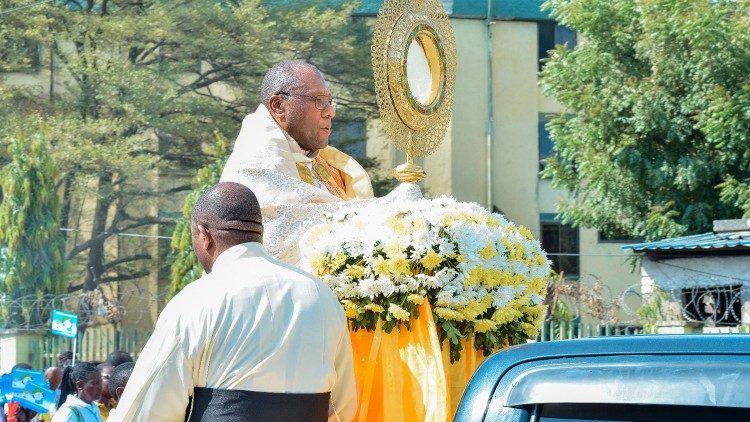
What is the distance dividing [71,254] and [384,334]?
27901mm

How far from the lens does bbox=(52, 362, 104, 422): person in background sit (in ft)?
23.2

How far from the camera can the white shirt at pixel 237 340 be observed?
3.39 m

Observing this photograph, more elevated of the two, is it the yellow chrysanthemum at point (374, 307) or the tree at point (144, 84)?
the tree at point (144, 84)

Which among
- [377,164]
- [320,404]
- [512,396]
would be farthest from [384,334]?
[377,164]

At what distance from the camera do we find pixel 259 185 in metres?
4.61

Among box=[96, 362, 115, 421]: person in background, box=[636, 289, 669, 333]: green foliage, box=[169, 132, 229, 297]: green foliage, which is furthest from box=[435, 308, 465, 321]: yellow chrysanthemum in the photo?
box=[169, 132, 229, 297]: green foliage

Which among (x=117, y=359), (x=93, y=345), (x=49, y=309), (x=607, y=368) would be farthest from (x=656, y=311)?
(x=607, y=368)

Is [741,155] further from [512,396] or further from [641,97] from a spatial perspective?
[512,396]

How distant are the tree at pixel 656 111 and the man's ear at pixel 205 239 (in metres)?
17.5

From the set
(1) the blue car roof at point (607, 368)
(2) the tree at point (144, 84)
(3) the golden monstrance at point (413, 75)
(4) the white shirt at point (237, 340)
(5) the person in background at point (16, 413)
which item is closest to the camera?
(1) the blue car roof at point (607, 368)

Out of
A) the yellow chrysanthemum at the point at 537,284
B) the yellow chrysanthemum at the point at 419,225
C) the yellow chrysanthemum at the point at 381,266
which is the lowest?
the yellow chrysanthemum at the point at 537,284

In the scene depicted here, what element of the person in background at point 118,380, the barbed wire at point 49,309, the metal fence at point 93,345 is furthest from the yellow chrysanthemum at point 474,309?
the barbed wire at point 49,309

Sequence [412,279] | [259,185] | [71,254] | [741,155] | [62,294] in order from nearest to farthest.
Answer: [412,279] → [259,185] → [741,155] → [62,294] → [71,254]

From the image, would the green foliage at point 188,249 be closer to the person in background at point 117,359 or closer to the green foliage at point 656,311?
the green foliage at point 656,311
